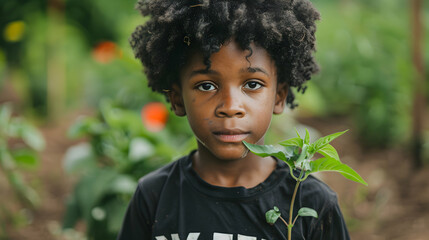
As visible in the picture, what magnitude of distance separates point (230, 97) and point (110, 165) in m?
2.00

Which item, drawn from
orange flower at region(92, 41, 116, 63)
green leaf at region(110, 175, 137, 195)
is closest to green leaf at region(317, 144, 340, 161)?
green leaf at region(110, 175, 137, 195)

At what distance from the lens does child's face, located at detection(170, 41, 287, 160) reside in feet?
4.85

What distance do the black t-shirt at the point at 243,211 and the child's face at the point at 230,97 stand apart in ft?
0.52

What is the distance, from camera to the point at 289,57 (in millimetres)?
1577

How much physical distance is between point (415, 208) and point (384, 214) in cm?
23

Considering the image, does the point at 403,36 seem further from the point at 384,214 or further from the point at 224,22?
the point at 224,22

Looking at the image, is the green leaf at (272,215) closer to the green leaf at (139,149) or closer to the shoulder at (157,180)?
the shoulder at (157,180)

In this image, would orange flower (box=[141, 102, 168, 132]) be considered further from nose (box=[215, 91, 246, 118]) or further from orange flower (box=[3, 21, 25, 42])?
orange flower (box=[3, 21, 25, 42])

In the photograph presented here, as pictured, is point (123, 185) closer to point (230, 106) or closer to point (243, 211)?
point (243, 211)

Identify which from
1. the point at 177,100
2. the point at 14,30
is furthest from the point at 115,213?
the point at 14,30

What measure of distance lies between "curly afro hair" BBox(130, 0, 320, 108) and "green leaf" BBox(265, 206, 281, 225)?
459 mm

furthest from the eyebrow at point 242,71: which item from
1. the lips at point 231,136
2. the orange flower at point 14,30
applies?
the orange flower at point 14,30

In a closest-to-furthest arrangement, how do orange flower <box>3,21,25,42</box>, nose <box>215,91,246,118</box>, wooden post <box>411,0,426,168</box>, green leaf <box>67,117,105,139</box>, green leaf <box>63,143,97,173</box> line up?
nose <box>215,91,246,118</box> < green leaf <box>67,117,105,139</box> < green leaf <box>63,143,97,173</box> < wooden post <box>411,0,426,168</box> < orange flower <box>3,21,25,42</box>

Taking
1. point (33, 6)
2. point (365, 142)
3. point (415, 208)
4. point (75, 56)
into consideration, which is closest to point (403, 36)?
point (365, 142)
